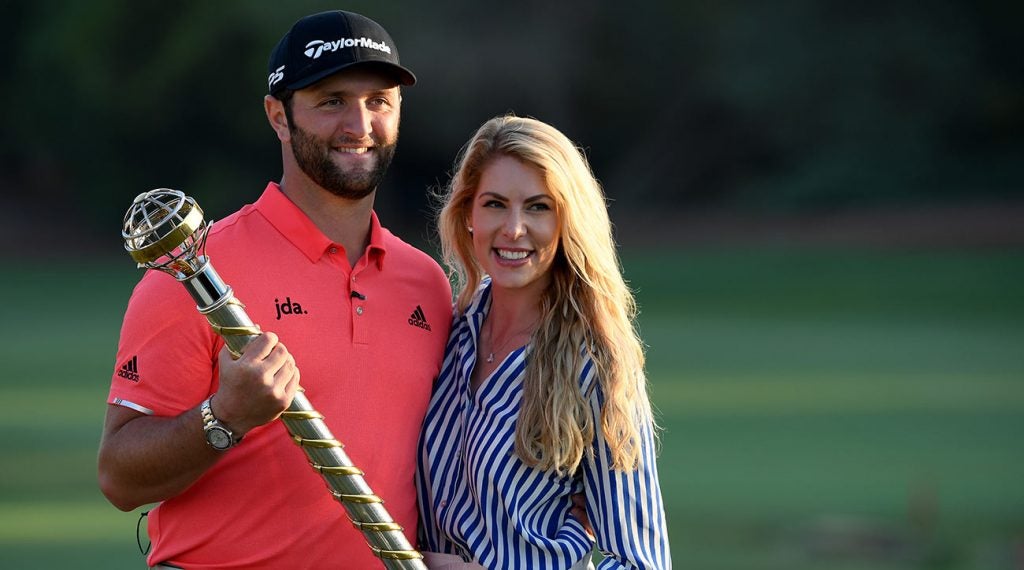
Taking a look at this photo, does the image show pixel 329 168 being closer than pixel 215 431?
No

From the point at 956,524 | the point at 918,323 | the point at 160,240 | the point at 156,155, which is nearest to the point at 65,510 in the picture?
the point at 956,524

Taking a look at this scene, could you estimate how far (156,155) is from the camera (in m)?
40.7

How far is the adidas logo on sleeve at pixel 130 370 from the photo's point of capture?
369 cm

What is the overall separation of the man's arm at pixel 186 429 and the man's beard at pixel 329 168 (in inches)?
26.7

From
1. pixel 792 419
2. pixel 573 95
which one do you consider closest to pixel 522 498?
pixel 792 419

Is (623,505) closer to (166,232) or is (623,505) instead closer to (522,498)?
(522,498)

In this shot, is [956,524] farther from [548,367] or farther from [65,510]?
[548,367]

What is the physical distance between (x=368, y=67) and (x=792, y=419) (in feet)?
40.0

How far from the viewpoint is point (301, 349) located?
12.5ft

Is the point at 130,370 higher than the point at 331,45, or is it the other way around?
the point at 331,45

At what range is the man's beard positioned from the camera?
396 cm

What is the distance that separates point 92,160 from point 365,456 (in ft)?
127

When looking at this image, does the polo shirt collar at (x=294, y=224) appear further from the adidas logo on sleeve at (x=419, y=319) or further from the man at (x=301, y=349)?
the adidas logo on sleeve at (x=419, y=319)

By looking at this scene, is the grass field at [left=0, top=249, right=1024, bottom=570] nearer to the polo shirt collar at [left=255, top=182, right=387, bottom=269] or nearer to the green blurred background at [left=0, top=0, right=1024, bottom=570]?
the green blurred background at [left=0, top=0, right=1024, bottom=570]
